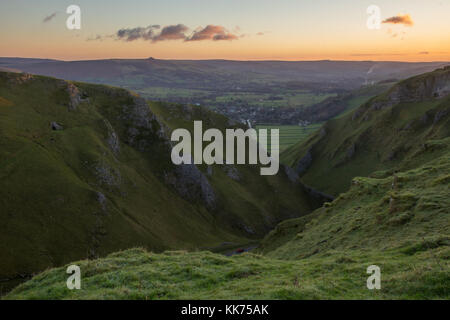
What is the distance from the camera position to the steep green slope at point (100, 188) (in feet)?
186

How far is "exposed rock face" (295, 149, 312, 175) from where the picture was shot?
156062 mm

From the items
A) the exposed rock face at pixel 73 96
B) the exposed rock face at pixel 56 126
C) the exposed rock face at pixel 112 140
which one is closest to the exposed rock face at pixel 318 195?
the exposed rock face at pixel 112 140

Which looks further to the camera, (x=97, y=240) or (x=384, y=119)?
(x=384, y=119)

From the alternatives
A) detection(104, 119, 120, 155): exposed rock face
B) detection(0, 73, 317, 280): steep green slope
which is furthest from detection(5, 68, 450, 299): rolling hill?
detection(104, 119, 120, 155): exposed rock face

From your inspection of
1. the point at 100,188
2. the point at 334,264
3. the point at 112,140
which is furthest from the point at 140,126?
the point at 334,264

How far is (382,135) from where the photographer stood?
134 metres

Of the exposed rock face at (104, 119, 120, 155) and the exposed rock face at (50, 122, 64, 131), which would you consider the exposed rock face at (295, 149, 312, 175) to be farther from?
the exposed rock face at (50, 122, 64, 131)

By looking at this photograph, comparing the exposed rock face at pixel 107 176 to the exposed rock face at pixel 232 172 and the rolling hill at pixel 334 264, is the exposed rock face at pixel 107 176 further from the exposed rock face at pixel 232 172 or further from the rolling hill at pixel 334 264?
the rolling hill at pixel 334 264

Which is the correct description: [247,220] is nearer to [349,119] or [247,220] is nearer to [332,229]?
[332,229]

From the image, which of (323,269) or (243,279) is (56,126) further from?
(323,269)

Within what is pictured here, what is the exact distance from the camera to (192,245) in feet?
248

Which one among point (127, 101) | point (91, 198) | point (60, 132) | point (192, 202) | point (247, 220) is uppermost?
point (127, 101)
